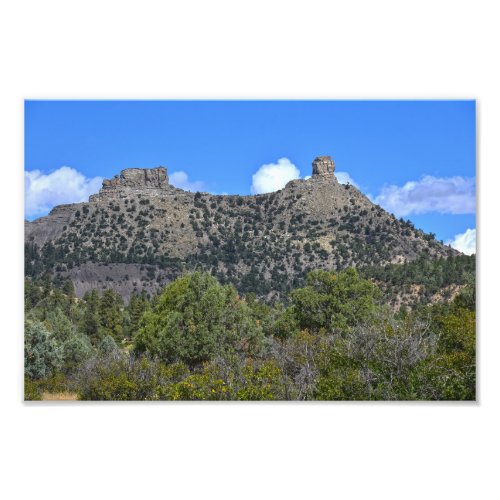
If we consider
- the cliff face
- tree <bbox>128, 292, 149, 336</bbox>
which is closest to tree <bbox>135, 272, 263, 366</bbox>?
the cliff face

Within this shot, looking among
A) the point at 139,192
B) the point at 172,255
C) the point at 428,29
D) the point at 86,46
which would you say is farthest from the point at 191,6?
the point at 172,255

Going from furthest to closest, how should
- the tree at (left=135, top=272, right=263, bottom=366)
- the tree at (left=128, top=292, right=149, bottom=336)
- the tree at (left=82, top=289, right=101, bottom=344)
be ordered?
1. the tree at (left=82, top=289, right=101, bottom=344)
2. the tree at (left=128, top=292, right=149, bottom=336)
3. the tree at (left=135, top=272, right=263, bottom=366)

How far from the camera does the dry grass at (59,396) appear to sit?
8.64m

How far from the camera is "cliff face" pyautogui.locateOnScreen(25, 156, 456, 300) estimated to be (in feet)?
53.7

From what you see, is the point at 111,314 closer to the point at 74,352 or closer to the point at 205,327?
the point at 74,352

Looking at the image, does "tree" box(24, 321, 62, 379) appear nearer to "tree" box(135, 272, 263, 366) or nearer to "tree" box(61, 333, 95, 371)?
"tree" box(61, 333, 95, 371)

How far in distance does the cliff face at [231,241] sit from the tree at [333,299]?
65 cm

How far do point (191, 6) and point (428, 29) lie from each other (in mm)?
2779

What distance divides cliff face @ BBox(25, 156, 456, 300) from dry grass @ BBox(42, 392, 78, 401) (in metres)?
6.51

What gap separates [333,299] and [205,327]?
5053 millimetres

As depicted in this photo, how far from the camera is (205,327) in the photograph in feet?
42.1

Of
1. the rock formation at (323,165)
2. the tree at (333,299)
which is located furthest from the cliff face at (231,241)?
the rock formation at (323,165)
